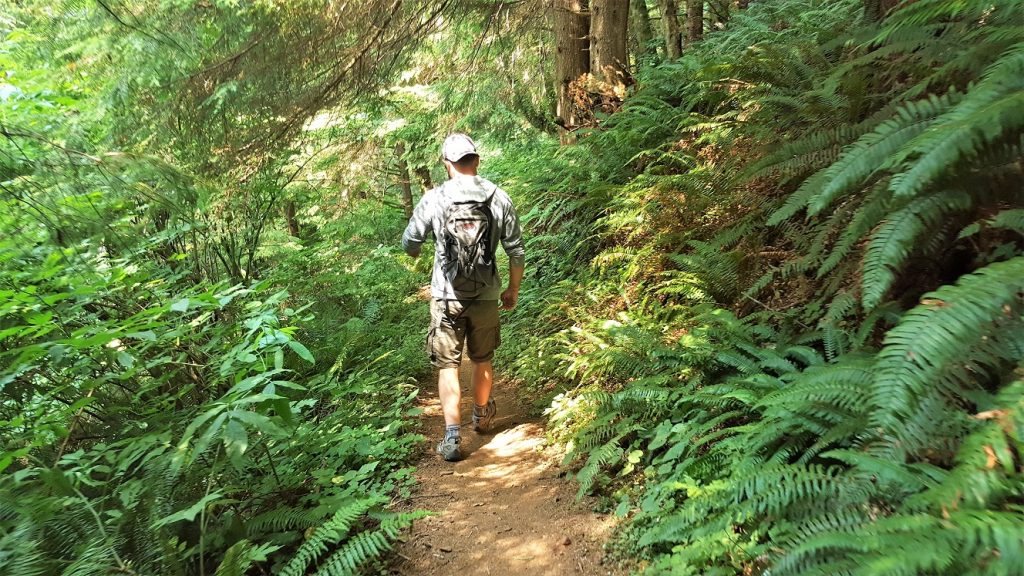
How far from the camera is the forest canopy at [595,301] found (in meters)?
2.01

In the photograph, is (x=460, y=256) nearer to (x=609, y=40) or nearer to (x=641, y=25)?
(x=609, y=40)

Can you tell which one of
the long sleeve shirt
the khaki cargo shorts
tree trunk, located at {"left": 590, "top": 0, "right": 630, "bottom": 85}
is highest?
tree trunk, located at {"left": 590, "top": 0, "right": 630, "bottom": 85}

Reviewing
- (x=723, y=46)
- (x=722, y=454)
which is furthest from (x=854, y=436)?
(x=723, y=46)

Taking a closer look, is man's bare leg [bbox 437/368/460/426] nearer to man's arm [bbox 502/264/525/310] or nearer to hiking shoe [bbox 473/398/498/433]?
hiking shoe [bbox 473/398/498/433]

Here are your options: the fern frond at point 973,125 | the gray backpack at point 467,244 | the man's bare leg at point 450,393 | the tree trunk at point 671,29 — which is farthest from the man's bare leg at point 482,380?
the tree trunk at point 671,29

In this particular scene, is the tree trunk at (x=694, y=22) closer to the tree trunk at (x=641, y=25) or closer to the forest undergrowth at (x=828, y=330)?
the tree trunk at (x=641, y=25)

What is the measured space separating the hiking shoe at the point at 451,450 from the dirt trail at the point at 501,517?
0.16 feet

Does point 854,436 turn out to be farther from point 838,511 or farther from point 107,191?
point 107,191

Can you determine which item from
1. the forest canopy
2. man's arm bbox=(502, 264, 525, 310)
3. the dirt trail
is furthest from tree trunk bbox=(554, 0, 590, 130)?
the dirt trail

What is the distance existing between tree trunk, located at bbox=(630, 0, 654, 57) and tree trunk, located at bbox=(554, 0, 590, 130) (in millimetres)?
4580

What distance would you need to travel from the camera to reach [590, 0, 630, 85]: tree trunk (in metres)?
6.85

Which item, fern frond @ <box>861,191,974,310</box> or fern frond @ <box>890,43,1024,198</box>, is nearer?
fern frond @ <box>890,43,1024,198</box>

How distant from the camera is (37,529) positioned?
2.44m

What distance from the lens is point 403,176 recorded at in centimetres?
1349
